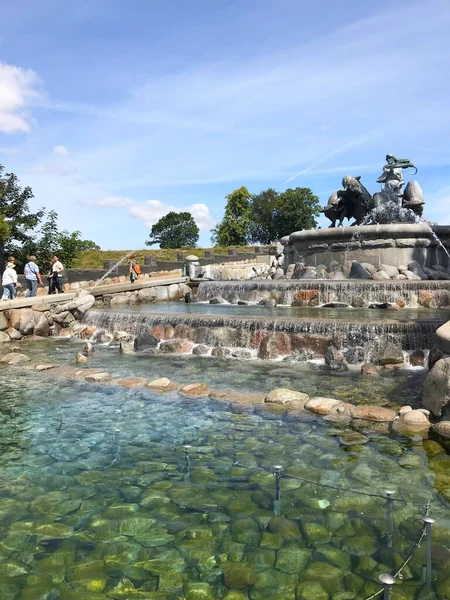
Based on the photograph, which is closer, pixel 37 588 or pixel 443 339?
pixel 37 588

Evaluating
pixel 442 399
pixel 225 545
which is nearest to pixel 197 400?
pixel 442 399

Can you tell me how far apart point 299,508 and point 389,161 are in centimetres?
2195

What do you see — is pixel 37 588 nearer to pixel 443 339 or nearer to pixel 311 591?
pixel 311 591

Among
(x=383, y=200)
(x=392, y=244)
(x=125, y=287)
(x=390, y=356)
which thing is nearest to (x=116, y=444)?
(x=390, y=356)

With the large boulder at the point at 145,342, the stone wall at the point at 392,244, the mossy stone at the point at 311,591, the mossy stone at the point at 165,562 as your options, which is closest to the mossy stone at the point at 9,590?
the mossy stone at the point at 165,562

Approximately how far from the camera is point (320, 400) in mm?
6410

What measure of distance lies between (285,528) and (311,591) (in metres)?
0.64

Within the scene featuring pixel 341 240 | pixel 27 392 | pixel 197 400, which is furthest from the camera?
pixel 341 240

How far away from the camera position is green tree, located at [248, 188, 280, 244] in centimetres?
7369

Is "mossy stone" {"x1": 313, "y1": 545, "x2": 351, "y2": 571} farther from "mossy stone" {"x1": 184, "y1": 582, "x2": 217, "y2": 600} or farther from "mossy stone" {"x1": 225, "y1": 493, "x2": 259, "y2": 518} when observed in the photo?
"mossy stone" {"x1": 184, "y1": 582, "x2": 217, "y2": 600}

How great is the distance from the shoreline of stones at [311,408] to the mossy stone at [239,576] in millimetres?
2374

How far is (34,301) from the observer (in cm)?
1510

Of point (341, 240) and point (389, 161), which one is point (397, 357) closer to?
point (341, 240)

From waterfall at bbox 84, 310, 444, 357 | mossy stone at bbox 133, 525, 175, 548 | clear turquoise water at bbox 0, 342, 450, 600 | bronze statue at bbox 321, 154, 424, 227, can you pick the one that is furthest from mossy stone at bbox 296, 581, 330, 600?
bronze statue at bbox 321, 154, 424, 227
